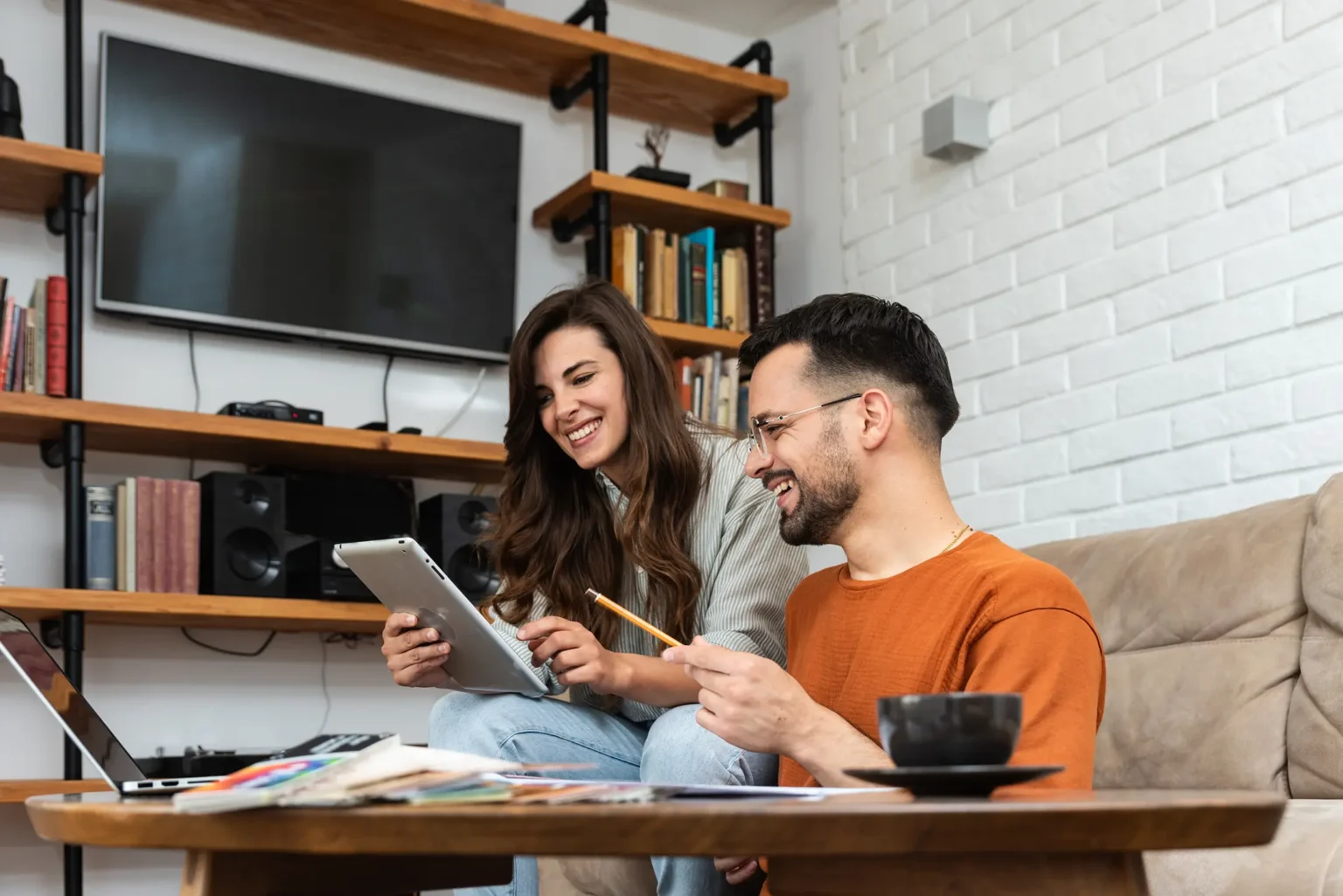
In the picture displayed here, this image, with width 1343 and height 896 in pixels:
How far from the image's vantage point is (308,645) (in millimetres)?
3102

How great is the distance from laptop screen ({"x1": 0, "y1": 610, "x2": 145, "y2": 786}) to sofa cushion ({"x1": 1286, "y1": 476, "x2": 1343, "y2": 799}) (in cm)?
133

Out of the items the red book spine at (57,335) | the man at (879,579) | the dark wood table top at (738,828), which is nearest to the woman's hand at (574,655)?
the man at (879,579)

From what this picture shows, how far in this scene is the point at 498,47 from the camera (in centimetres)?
334

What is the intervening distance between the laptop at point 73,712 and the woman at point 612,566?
0.49 m

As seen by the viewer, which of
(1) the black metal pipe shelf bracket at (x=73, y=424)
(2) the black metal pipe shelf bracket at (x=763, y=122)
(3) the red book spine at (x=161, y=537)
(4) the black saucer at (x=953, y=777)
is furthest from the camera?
(2) the black metal pipe shelf bracket at (x=763, y=122)

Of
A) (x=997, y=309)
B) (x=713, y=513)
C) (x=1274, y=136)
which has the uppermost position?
(x=1274, y=136)

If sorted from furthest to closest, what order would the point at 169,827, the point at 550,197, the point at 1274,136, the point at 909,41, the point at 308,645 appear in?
1. the point at 550,197
2. the point at 909,41
3. the point at 308,645
4. the point at 1274,136
5. the point at 169,827

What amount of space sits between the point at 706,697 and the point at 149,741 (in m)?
2.16

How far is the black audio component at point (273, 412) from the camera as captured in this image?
2841mm

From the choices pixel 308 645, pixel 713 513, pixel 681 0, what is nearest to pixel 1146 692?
pixel 713 513

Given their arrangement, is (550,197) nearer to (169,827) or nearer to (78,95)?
(78,95)

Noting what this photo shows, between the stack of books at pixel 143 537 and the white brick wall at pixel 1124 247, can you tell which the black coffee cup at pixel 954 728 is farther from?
the stack of books at pixel 143 537

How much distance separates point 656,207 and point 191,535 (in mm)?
1360

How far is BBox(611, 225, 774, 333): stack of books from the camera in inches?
130
